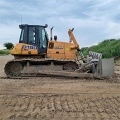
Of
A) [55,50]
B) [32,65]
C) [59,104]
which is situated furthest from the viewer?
[55,50]

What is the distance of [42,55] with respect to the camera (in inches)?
773

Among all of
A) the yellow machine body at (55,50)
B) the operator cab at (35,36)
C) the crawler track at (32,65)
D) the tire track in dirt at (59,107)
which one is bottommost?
the tire track in dirt at (59,107)

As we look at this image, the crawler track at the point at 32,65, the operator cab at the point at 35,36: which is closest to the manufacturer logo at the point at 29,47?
the operator cab at the point at 35,36

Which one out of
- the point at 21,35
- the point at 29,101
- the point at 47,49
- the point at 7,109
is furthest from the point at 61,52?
the point at 7,109

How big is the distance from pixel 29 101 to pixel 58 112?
189 cm

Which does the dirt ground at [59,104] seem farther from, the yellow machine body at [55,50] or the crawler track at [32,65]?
the yellow machine body at [55,50]

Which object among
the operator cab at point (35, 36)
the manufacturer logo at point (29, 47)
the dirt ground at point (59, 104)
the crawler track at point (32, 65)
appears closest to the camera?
the dirt ground at point (59, 104)

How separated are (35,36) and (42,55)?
1.10m

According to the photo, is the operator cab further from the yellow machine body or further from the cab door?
the yellow machine body

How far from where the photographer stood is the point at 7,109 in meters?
8.95

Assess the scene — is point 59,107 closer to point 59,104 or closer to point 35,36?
point 59,104

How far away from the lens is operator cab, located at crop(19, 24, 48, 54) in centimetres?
1938

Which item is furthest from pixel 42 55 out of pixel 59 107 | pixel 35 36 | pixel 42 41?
pixel 59 107

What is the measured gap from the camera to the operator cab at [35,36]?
63.6ft
